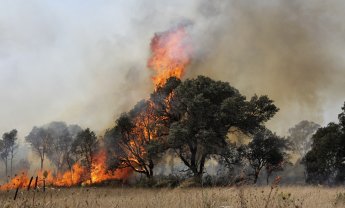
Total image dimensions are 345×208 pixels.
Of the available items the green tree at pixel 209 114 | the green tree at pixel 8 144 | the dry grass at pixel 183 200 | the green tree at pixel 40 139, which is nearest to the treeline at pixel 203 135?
the green tree at pixel 209 114

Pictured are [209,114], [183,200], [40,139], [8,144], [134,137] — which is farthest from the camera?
[8,144]

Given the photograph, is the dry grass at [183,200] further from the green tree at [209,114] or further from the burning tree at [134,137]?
the burning tree at [134,137]

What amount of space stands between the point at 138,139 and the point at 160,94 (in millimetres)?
7219

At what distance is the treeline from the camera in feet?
126

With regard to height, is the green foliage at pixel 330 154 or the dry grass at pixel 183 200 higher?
the green foliage at pixel 330 154

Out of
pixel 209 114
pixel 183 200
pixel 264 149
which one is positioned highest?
pixel 209 114

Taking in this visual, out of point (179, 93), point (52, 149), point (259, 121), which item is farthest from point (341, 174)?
point (52, 149)

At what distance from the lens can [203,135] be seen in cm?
3622

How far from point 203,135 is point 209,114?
3.24 metres

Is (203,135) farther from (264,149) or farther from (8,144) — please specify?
(8,144)

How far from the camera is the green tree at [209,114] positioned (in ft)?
123

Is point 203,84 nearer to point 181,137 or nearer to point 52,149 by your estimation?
point 181,137

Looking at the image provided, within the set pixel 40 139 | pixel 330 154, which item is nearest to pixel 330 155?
pixel 330 154

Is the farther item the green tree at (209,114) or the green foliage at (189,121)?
the green foliage at (189,121)
